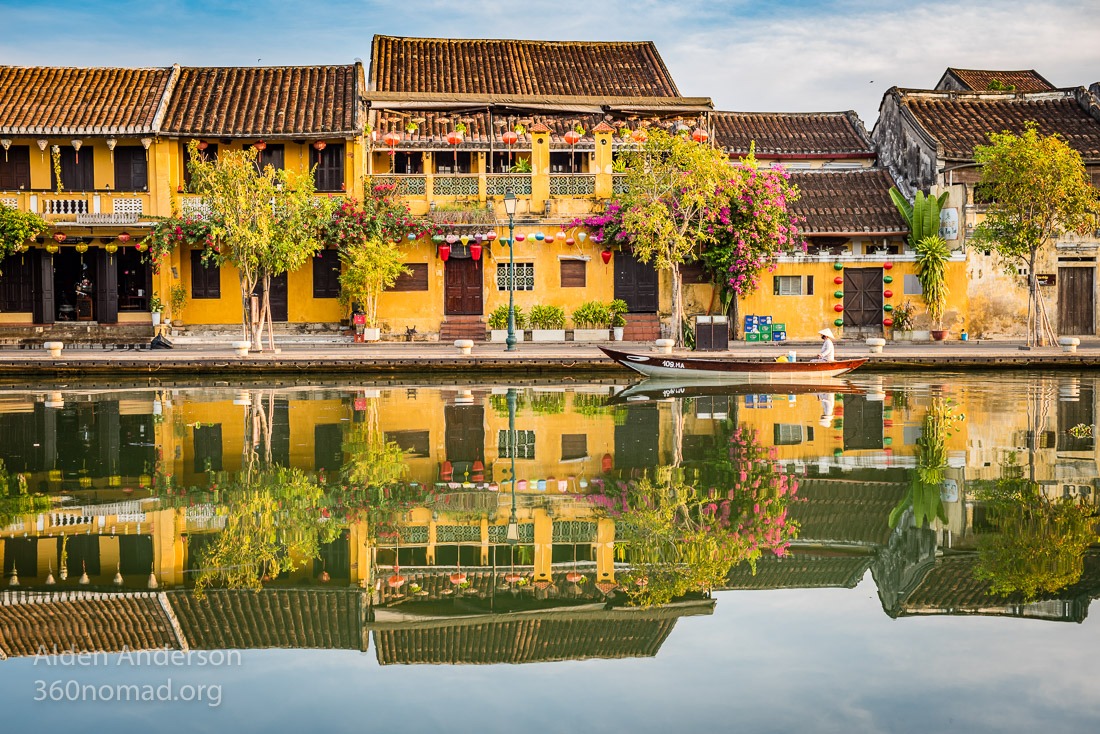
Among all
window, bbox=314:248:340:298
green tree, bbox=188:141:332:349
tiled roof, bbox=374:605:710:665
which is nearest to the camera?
tiled roof, bbox=374:605:710:665

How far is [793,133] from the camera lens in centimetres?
3853

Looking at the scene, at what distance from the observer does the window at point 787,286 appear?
3164cm

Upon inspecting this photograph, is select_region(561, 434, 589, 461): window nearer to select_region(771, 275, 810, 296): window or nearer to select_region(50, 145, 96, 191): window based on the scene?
select_region(771, 275, 810, 296): window

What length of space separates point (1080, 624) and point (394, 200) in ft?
81.1

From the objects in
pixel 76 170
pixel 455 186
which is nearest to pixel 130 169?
pixel 76 170

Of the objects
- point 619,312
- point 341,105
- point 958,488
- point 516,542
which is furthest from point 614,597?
point 341,105

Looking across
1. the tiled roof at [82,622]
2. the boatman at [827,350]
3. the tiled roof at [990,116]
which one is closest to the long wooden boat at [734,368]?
the boatman at [827,350]

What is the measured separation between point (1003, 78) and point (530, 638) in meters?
38.7

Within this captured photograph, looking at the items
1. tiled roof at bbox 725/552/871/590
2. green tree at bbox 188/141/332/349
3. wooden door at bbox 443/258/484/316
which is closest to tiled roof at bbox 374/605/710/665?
tiled roof at bbox 725/552/871/590

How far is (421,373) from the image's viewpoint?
25.7 meters

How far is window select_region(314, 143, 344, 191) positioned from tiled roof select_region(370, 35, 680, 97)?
2.90m

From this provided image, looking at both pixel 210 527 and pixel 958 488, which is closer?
pixel 210 527

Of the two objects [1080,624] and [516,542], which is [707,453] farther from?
[1080,624]

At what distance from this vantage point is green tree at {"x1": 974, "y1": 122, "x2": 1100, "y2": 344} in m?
27.1
